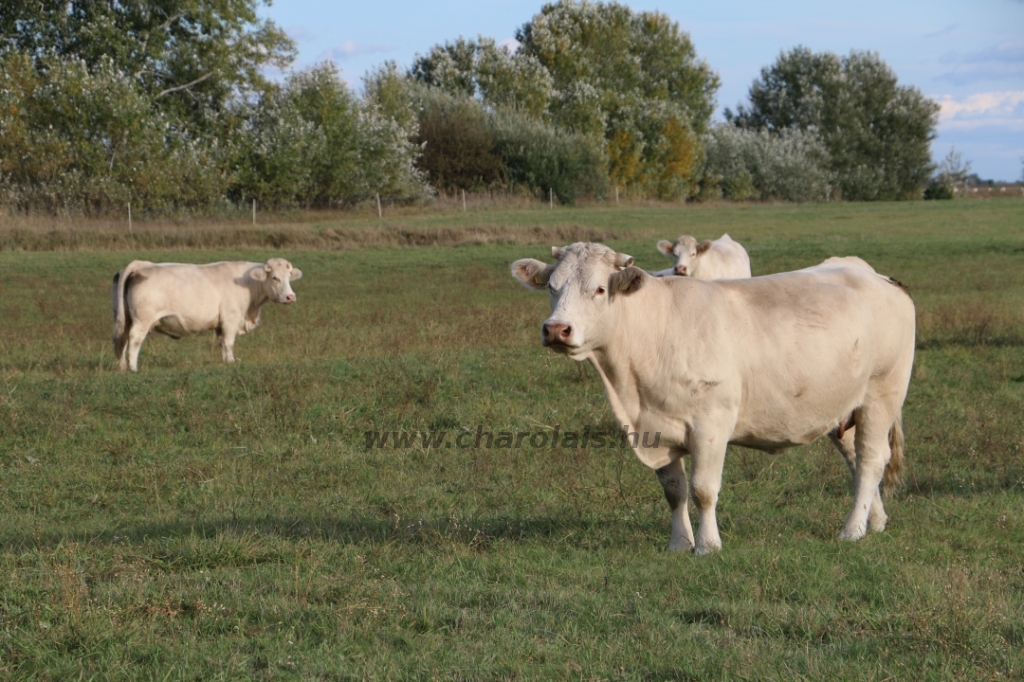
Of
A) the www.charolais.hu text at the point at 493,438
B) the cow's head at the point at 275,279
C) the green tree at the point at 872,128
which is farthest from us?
the green tree at the point at 872,128

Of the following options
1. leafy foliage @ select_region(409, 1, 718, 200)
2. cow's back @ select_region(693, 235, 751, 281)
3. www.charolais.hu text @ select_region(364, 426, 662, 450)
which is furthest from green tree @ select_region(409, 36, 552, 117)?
www.charolais.hu text @ select_region(364, 426, 662, 450)

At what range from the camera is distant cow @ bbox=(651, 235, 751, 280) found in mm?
Result: 17609

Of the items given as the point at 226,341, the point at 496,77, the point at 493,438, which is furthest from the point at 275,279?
the point at 496,77

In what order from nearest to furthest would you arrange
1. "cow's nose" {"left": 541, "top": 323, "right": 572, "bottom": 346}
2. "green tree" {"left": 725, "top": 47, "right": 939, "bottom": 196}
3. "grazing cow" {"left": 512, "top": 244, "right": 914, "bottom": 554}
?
"cow's nose" {"left": 541, "top": 323, "right": 572, "bottom": 346}, "grazing cow" {"left": 512, "top": 244, "right": 914, "bottom": 554}, "green tree" {"left": 725, "top": 47, "right": 939, "bottom": 196}

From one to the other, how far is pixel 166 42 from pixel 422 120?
13873 mm

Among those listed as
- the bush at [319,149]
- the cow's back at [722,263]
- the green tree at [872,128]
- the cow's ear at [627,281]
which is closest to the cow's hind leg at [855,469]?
the cow's ear at [627,281]

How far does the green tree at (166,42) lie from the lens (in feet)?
159

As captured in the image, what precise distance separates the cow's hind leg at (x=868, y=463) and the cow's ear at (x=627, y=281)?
208 cm

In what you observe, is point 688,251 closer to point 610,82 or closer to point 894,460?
point 894,460

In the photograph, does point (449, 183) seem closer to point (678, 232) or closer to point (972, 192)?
point (678, 232)

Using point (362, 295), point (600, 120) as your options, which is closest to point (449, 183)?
point (600, 120)

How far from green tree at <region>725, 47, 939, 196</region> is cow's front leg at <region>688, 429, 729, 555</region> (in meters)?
76.7

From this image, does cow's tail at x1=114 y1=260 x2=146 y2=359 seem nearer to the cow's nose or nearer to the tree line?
the cow's nose

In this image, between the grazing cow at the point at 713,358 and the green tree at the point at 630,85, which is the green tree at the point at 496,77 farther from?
the grazing cow at the point at 713,358
